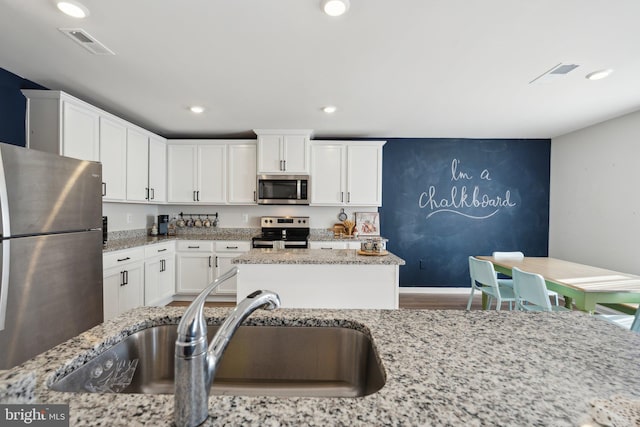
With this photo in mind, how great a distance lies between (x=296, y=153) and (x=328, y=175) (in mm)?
552

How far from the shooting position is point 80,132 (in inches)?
107

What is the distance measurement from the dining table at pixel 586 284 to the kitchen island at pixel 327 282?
1.31m

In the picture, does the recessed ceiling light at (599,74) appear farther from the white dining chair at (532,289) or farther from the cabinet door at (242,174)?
the cabinet door at (242,174)

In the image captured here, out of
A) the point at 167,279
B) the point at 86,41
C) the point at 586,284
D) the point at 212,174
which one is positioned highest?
the point at 86,41

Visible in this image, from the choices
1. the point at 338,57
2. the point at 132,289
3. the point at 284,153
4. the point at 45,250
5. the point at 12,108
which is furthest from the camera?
the point at 284,153

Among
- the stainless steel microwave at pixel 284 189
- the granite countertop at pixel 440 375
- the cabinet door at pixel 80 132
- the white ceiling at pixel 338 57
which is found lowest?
the granite countertop at pixel 440 375

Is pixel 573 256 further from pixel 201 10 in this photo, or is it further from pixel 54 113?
pixel 54 113

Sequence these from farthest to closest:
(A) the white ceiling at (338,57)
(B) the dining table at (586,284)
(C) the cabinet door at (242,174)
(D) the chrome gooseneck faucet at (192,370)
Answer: (C) the cabinet door at (242,174) < (B) the dining table at (586,284) < (A) the white ceiling at (338,57) < (D) the chrome gooseneck faucet at (192,370)

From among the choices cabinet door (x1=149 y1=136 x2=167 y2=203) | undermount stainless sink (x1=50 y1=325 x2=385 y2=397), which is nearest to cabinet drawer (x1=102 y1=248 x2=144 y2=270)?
cabinet door (x1=149 y1=136 x2=167 y2=203)

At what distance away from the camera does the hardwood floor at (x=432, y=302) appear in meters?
3.89

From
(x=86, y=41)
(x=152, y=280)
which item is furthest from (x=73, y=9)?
(x=152, y=280)

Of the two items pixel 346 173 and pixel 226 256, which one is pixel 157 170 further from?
pixel 346 173

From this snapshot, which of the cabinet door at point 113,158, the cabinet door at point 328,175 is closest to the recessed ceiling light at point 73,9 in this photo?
the cabinet door at point 113,158

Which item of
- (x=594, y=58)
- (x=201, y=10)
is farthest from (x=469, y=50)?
(x=201, y=10)
